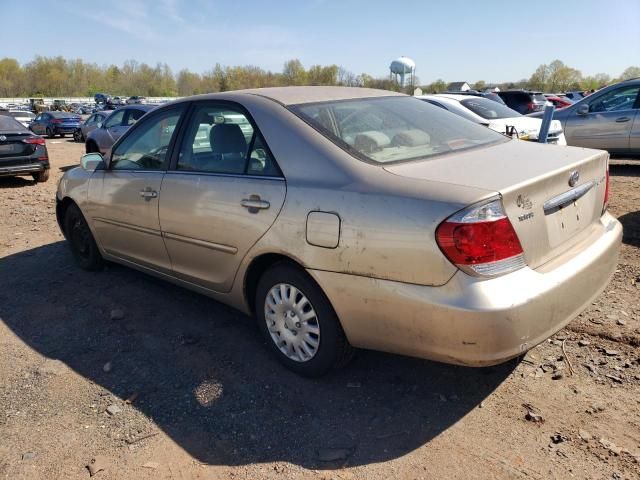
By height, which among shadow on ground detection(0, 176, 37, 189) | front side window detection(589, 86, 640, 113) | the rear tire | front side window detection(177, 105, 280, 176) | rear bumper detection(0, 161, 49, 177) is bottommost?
shadow on ground detection(0, 176, 37, 189)

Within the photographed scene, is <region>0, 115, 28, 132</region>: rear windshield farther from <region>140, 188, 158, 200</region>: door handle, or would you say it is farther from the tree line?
the tree line

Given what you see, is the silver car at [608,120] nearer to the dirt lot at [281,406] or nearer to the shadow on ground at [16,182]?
the dirt lot at [281,406]

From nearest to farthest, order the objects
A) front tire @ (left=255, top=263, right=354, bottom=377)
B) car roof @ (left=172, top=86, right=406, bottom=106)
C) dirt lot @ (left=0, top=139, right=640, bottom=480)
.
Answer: dirt lot @ (left=0, top=139, right=640, bottom=480) → front tire @ (left=255, top=263, right=354, bottom=377) → car roof @ (left=172, top=86, right=406, bottom=106)

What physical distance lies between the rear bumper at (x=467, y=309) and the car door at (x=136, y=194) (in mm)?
1719

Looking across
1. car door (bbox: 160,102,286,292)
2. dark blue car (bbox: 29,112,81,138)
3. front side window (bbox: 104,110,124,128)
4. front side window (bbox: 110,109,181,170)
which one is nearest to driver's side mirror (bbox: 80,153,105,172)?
front side window (bbox: 110,109,181,170)

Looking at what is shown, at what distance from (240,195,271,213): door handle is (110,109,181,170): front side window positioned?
1.06 metres

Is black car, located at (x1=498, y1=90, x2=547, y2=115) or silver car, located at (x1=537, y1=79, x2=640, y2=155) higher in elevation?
black car, located at (x1=498, y1=90, x2=547, y2=115)

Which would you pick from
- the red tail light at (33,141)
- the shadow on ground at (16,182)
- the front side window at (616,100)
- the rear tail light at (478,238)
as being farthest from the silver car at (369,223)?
the shadow on ground at (16,182)

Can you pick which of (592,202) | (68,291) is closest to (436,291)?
(592,202)

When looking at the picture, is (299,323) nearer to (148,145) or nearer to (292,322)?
(292,322)

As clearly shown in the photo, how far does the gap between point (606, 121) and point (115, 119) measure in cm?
1121

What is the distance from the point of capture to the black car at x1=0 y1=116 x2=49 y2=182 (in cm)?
1033

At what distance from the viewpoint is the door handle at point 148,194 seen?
3.83 m

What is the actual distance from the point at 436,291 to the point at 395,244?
0.93 feet
